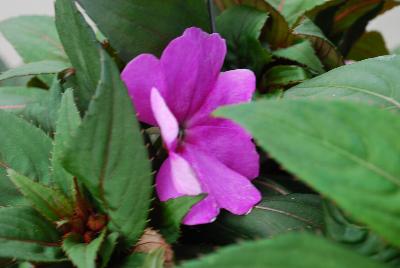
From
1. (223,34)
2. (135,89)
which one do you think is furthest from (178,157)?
(223,34)

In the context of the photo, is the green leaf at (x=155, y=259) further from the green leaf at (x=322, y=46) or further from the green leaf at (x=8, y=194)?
the green leaf at (x=322, y=46)

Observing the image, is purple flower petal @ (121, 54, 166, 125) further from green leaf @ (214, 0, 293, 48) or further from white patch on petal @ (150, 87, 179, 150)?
green leaf @ (214, 0, 293, 48)

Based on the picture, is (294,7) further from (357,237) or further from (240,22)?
(357,237)

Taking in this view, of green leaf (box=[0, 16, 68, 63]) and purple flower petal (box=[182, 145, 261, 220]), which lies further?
green leaf (box=[0, 16, 68, 63])

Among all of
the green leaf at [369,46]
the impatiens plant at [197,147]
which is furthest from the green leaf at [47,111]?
the green leaf at [369,46]

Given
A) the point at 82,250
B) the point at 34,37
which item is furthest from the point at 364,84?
the point at 34,37

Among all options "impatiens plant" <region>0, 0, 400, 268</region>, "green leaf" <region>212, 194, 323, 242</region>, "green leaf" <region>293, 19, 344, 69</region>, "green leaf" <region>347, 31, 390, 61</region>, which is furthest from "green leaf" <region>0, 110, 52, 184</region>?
"green leaf" <region>347, 31, 390, 61</region>
